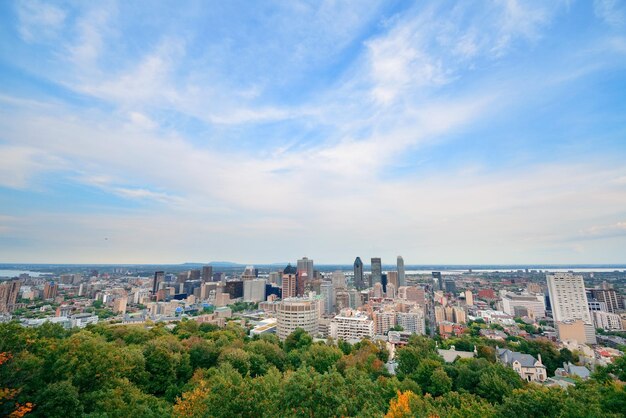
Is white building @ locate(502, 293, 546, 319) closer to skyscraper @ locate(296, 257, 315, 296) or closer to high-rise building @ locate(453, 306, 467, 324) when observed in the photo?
high-rise building @ locate(453, 306, 467, 324)

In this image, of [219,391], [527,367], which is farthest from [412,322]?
[219,391]

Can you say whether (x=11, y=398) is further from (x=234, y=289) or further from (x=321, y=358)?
(x=234, y=289)

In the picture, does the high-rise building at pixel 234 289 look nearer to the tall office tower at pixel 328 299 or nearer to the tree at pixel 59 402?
the tall office tower at pixel 328 299

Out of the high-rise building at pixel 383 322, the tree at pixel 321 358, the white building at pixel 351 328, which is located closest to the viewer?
the tree at pixel 321 358

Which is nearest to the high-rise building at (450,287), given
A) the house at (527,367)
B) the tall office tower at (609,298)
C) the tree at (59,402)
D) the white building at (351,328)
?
the tall office tower at (609,298)

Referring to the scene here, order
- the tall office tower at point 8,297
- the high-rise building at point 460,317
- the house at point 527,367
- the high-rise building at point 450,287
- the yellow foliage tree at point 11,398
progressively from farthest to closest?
the high-rise building at point 450,287, the high-rise building at point 460,317, the tall office tower at point 8,297, the house at point 527,367, the yellow foliage tree at point 11,398

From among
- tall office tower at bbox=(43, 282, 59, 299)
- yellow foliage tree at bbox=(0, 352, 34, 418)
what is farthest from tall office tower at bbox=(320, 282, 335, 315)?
yellow foliage tree at bbox=(0, 352, 34, 418)

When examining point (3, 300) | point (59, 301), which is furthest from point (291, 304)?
point (59, 301)
